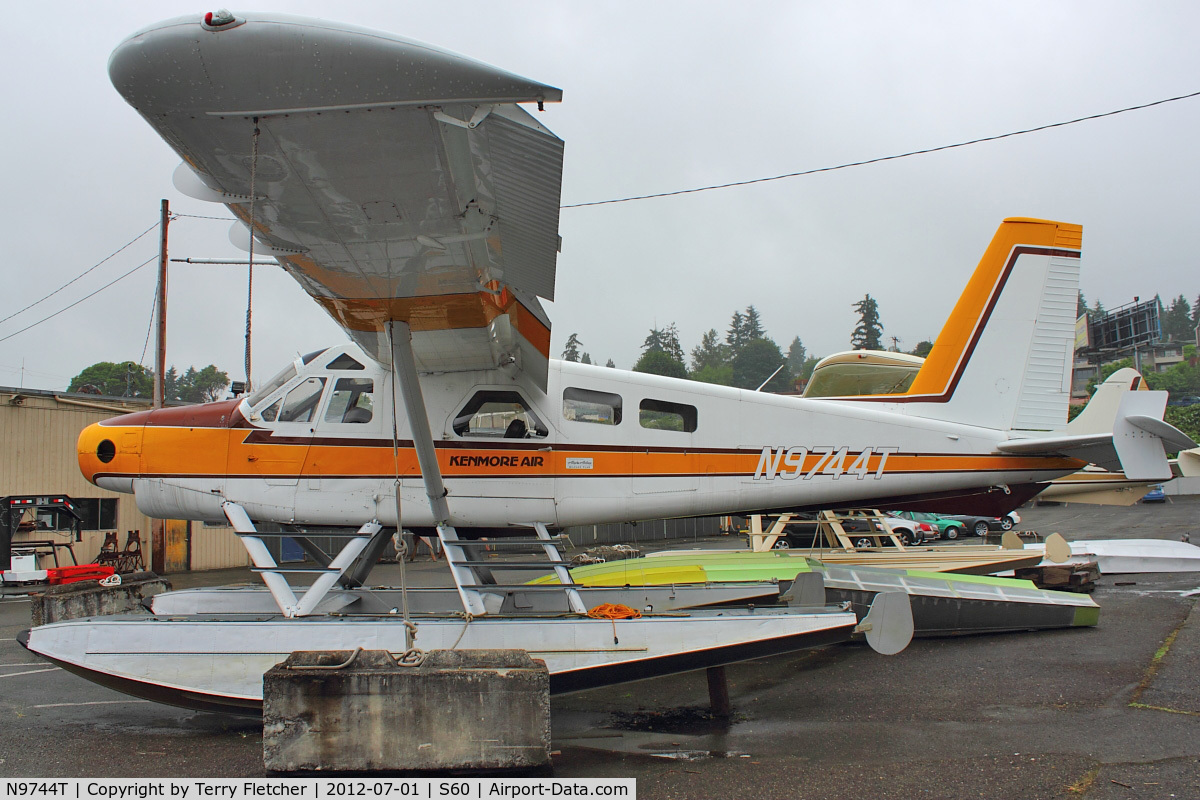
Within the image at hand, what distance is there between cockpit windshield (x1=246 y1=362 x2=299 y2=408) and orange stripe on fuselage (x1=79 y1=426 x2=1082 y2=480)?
267 millimetres

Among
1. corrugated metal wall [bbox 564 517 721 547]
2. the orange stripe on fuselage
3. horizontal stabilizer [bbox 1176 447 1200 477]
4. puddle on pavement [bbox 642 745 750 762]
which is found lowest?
corrugated metal wall [bbox 564 517 721 547]

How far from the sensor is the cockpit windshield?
6.13 meters

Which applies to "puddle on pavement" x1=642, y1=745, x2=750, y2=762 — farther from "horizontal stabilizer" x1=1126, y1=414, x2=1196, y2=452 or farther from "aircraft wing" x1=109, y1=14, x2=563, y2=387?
"horizontal stabilizer" x1=1126, y1=414, x2=1196, y2=452

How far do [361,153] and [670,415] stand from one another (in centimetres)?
376

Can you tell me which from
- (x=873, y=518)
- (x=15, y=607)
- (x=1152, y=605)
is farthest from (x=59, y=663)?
(x=873, y=518)

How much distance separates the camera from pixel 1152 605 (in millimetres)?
9086

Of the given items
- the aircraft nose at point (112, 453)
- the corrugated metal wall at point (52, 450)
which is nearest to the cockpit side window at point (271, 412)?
the aircraft nose at point (112, 453)

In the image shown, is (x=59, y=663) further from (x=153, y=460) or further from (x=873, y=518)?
(x=873, y=518)

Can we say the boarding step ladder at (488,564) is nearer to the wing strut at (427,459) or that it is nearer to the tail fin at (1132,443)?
the wing strut at (427,459)

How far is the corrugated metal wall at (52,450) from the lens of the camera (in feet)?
51.5

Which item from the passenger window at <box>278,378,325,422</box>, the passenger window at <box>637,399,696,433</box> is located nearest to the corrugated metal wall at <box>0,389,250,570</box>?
the passenger window at <box>278,378,325,422</box>

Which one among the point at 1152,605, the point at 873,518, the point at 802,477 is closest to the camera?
the point at 802,477

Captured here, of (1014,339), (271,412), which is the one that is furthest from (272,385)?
(1014,339)

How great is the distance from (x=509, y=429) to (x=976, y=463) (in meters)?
4.45
